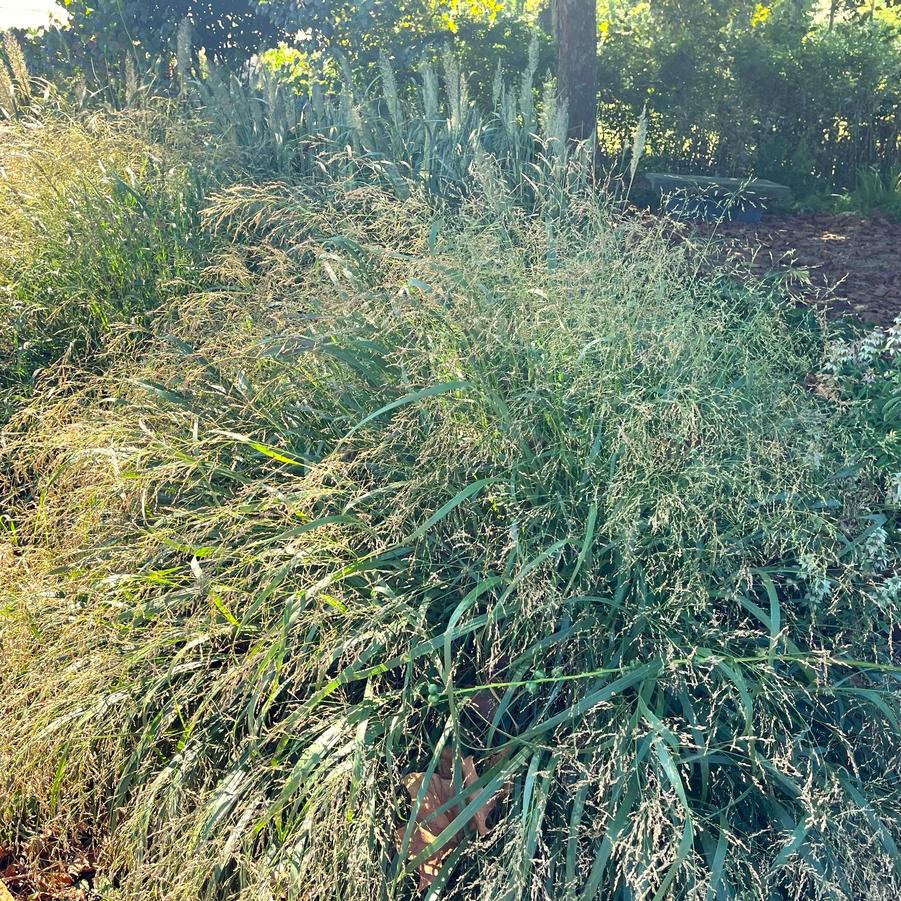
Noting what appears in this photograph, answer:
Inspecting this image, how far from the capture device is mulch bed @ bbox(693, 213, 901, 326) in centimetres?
399

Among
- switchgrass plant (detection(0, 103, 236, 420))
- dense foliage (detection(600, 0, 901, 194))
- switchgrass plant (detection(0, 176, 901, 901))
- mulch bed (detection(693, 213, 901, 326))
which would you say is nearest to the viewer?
switchgrass plant (detection(0, 176, 901, 901))

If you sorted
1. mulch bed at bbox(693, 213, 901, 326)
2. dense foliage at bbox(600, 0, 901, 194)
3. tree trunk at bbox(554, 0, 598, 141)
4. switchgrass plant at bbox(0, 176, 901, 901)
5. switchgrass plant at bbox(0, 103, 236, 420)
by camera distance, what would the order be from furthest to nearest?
dense foliage at bbox(600, 0, 901, 194) → tree trunk at bbox(554, 0, 598, 141) → mulch bed at bbox(693, 213, 901, 326) → switchgrass plant at bbox(0, 103, 236, 420) → switchgrass plant at bbox(0, 176, 901, 901)

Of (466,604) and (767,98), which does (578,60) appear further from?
(466,604)

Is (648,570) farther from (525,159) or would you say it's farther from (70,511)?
(525,159)

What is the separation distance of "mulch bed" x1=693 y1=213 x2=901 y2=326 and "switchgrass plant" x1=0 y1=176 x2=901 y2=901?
4.37ft

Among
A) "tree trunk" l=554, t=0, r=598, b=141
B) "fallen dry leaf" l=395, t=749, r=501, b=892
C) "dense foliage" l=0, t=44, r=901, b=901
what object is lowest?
"fallen dry leaf" l=395, t=749, r=501, b=892

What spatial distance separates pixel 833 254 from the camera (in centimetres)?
473

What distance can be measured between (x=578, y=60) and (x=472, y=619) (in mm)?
4767

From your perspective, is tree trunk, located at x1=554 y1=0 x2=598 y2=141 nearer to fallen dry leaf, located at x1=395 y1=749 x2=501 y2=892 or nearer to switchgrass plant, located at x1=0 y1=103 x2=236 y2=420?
switchgrass plant, located at x1=0 y1=103 x2=236 y2=420

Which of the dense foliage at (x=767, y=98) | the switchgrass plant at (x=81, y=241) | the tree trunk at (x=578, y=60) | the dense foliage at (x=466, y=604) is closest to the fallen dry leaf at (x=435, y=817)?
the dense foliage at (x=466, y=604)

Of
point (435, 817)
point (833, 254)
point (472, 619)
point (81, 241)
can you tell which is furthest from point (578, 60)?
point (435, 817)

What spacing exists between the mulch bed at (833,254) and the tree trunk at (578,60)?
1144 mm

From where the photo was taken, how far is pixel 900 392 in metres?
3.07

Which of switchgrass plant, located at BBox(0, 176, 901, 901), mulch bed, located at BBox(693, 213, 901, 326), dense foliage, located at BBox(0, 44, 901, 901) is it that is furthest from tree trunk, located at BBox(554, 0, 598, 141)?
switchgrass plant, located at BBox(0, 176, 901, 901)
